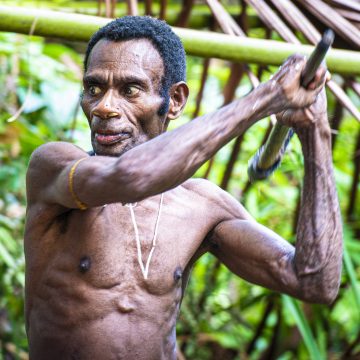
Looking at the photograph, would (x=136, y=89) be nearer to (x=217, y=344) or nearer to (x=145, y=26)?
(x=145, y=26)

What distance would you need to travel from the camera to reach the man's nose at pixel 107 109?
2.28 meters

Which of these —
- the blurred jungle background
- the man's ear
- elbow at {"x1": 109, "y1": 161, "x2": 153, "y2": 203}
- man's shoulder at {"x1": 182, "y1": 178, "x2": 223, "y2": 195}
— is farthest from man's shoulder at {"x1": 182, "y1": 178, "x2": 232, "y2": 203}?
the blurred jungle background

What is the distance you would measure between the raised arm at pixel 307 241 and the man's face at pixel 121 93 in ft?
1.36

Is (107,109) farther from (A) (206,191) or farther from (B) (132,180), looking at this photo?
(A) (206,191)

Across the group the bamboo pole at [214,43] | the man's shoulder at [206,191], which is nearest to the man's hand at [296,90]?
the man's shoulder at [206,191]

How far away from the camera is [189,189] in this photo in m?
2.66

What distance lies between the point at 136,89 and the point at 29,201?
437 mm

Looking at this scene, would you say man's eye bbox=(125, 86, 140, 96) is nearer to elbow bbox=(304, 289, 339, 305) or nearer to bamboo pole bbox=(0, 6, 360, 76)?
bamboo pole bbox=(0, 6, 360, 76)

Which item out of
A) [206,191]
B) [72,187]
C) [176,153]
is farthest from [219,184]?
[176,153]

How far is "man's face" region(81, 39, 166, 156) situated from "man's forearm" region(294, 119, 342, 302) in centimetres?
44

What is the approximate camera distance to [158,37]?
2.44m

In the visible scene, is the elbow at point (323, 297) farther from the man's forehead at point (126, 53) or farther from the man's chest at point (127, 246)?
the man's forehead at point (126, 53)

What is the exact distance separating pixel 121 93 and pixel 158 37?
207mm

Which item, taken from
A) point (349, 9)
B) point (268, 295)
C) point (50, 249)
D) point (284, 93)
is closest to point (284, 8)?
point (349, 9)
